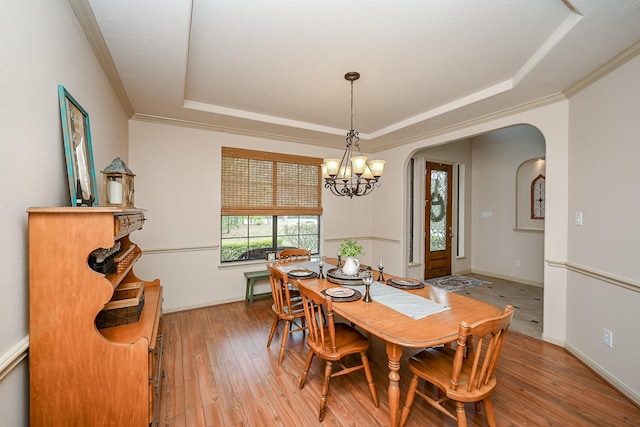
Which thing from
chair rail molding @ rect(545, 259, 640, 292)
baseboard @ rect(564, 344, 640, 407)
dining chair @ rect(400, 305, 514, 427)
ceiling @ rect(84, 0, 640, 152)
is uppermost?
ceiling @ rect(84, 0, 640, 152)

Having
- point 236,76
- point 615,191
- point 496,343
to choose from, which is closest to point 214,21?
point 236,76

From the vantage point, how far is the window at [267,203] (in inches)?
159

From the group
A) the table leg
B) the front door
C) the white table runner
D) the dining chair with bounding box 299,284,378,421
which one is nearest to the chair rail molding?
the white table runner

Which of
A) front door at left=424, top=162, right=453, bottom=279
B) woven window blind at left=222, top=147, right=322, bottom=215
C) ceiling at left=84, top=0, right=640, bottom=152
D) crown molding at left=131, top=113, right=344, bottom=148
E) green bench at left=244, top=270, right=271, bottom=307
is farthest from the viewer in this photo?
front door at left=424, top=162, right=453, bottom=279

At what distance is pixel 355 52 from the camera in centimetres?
223

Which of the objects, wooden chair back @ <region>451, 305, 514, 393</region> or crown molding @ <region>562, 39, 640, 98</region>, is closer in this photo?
wooden chair back @ <region>451, 305, 514, 393</region>

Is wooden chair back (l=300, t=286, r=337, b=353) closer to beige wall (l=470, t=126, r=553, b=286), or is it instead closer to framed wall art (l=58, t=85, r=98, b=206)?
framed wall art (l=58, t=85, r=98, b=206)

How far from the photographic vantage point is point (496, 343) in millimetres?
1461

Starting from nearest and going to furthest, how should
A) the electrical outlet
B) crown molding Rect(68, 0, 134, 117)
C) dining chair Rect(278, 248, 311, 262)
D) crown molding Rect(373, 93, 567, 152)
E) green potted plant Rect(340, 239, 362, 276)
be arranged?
crown molding Rect(68, 0, 134, 117) < the electrical outlet < green potted plant Rect(340, 239, 362, 276) < crown molding Rect(373, 93, 567, 152) < dining chair Rect(278, 248, 311, 262)

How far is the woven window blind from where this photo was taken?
4012 mm

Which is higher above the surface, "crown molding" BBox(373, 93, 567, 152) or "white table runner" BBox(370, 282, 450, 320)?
"crown molding" BBox(373, 93, 567, 152)

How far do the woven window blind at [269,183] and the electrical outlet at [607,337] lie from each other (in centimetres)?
363

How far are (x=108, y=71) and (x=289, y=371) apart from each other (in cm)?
296

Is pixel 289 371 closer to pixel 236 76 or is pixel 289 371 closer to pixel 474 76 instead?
pixel 236 76
